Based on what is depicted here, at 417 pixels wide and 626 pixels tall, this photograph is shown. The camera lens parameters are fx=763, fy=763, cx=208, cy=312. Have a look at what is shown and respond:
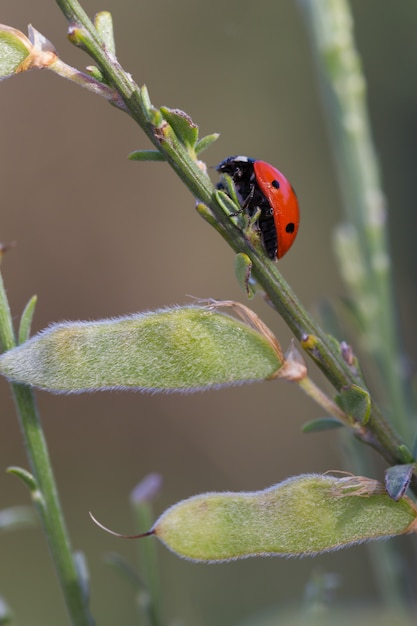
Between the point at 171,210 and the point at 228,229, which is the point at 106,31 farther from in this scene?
the point at 171,210

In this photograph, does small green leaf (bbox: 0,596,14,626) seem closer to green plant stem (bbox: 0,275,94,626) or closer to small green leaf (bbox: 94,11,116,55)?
green plant stem (bbox: 0,275,94,626)

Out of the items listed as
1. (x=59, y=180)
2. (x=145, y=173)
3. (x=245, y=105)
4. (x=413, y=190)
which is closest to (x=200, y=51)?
(x=245, y=105)

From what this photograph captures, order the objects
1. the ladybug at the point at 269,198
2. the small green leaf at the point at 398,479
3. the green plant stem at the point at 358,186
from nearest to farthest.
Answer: the small green leaf at the point at 398,479, the ladybug at the point at 269,198, the green plant stem at the point at 358,186

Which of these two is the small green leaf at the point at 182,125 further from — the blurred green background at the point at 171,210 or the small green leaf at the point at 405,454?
the blurred green background at the point at 171,210

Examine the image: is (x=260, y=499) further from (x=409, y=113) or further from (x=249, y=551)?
(x=409, y=113)

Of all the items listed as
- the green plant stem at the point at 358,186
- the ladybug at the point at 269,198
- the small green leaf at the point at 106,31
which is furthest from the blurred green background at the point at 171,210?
the small green leaf at the point at 106,31

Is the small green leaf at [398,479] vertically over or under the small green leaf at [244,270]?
under
